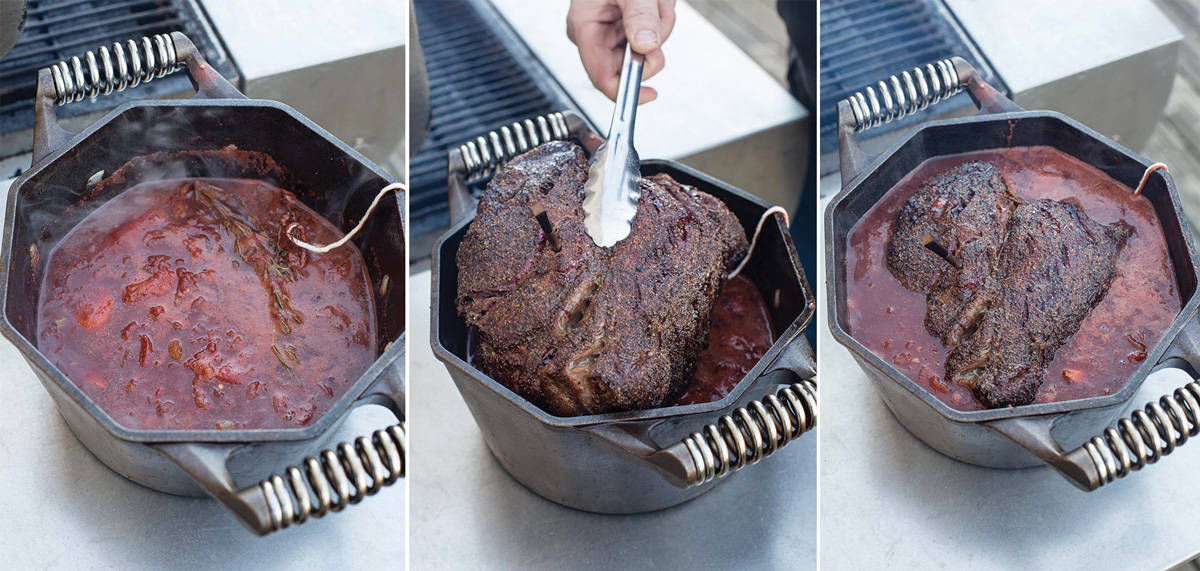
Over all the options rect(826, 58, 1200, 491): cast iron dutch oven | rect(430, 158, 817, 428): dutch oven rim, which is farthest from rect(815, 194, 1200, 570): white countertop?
rect(430, 158, 817, 428): dutch oven rim

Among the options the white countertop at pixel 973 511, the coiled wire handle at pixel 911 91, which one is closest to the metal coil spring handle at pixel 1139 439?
the white countertop at pixel 973 511

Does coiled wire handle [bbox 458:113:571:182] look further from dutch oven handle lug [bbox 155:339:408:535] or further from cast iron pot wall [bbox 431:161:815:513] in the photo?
dutch oven handle lug [bbox 155:339:408:535]

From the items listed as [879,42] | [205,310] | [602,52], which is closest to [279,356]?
[205,310]

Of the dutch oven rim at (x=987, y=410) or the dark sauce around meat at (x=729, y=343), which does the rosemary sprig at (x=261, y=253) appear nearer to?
the dark sauce around meat at (x=729, y=343)

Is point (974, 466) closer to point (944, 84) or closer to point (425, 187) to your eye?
point (944, 84)

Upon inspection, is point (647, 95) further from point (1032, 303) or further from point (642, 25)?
point (1032, 303)

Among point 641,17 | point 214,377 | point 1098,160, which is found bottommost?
point 214,377

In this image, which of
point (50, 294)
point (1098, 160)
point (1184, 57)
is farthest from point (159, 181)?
point (1184, 57)

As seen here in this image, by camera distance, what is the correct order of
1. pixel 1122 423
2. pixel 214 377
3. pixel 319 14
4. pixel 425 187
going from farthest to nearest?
pixel 425 187
pixel 319 14
pixel 214 377
pixel 1122 423
